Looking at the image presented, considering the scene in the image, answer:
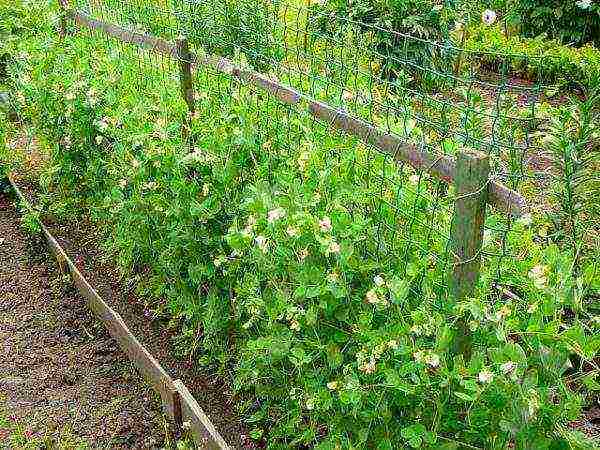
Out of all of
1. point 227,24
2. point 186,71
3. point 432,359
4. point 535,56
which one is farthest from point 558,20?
point 432,359

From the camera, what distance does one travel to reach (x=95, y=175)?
15.3 ft

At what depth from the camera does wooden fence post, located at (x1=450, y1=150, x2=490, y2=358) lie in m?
2.07

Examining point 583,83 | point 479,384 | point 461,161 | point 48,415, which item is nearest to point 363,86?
point 461,161

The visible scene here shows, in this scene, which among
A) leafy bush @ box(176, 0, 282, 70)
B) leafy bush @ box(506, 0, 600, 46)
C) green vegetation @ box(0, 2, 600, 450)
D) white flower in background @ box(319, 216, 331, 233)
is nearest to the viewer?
green vegetation @ box(0, 2, 600, 450)

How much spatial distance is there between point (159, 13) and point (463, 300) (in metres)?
4.55

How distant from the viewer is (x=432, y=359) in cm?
204

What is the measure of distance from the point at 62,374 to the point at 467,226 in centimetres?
269

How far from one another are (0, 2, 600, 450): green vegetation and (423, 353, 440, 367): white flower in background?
0.04ft

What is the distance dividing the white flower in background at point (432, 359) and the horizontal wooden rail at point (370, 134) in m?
0.47

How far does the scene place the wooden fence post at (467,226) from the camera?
207 cm

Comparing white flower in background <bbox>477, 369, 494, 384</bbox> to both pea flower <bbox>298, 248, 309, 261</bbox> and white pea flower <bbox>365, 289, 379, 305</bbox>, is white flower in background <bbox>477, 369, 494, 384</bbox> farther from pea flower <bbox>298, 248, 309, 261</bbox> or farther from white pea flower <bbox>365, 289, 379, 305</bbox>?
pea flower <bbox>298, 248, 309, 261</bbox>

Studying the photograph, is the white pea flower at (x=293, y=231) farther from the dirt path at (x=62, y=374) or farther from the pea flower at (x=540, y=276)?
the dirt path at (x=62, y=374)

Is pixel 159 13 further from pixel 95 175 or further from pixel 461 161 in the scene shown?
pixel 461 161

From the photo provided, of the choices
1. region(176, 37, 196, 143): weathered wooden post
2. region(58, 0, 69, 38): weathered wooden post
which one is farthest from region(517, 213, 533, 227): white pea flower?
region(58, 0, 69, 38): weathered wooden post
